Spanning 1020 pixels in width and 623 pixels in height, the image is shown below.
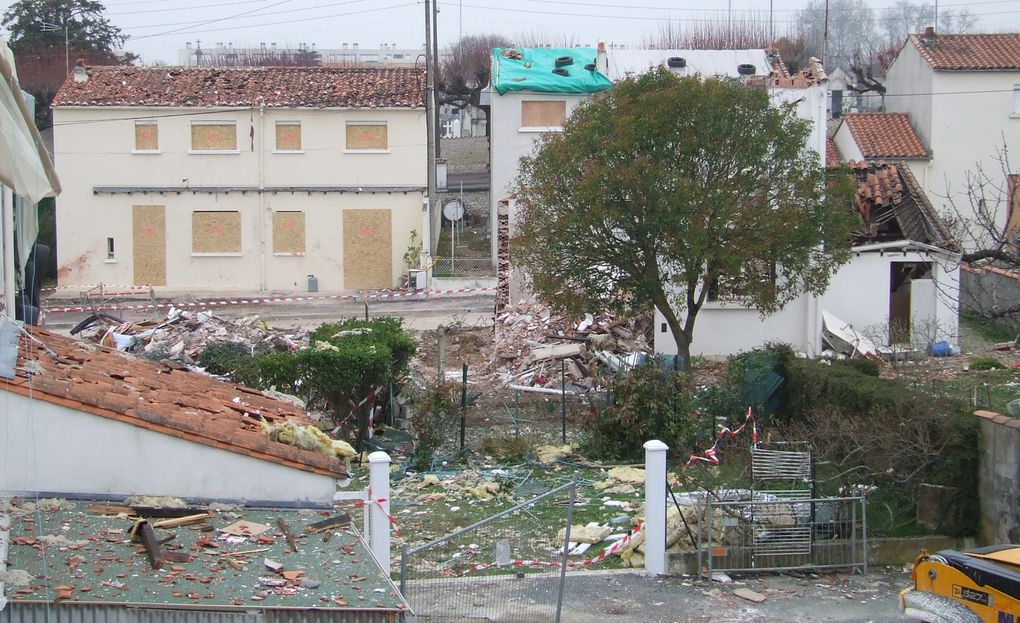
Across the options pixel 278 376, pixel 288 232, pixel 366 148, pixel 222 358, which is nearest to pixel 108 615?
pixel 278 376

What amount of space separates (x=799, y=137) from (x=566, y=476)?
853 cm

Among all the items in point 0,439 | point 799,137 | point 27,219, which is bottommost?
point 0,439

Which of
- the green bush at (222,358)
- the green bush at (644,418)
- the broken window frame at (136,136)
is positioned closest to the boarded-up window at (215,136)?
the broken window frame at (136,136)

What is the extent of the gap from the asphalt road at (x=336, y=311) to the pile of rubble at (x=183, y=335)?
3662mm

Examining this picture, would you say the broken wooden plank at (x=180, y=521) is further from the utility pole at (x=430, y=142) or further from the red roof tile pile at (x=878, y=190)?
the utility pole at (x=430, y=142)

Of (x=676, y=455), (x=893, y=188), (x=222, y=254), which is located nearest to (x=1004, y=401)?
(x=676, y=455)

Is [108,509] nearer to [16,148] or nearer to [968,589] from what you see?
[16,148]

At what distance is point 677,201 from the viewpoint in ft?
63.5

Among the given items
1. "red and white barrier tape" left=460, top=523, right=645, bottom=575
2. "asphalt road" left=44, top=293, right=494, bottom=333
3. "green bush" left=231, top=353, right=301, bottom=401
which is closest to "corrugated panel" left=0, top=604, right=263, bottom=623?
"red and white barrier tape" left=460, top=523, right=645, bottom=575

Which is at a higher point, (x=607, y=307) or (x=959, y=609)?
(x=607, y=307)

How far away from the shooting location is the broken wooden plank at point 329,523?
28.5 ft

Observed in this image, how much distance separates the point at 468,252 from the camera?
125 feet

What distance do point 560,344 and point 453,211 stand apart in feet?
55.0

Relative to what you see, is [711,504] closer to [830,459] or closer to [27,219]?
[830,459]
